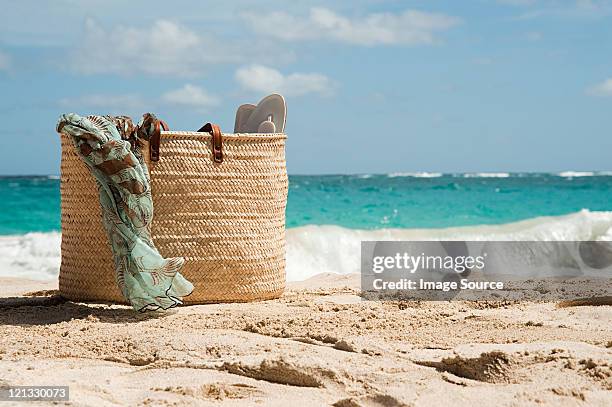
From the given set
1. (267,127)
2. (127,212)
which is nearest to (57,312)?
(127,212)

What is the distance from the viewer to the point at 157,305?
9.51 ft

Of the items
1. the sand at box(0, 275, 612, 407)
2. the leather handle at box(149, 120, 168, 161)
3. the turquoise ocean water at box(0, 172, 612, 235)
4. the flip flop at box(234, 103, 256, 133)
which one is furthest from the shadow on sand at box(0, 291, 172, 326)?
the turquoise ocean water at box(0, 172, 612, 235)

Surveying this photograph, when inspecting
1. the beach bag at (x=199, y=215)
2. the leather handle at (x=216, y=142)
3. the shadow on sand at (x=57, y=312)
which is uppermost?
the leather handle at (x=216, y=142)

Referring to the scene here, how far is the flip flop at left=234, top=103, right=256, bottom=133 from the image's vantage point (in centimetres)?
373

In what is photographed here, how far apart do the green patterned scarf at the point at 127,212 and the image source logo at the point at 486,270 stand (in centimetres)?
102

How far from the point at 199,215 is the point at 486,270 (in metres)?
2.29

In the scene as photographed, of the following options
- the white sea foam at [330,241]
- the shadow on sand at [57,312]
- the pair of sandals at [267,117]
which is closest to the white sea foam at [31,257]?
the white sea foam at [330,241]

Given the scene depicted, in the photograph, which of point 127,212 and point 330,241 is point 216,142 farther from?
point 330,241

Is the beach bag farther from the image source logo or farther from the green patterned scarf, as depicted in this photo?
the image source logo

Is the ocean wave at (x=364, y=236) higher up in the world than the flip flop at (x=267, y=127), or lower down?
lower down

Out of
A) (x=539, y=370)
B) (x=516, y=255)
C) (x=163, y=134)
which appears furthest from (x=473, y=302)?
(x=516, y=255)

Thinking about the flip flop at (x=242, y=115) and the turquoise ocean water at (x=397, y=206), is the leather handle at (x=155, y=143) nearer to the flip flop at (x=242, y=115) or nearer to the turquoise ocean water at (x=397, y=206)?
the flip flop at (x=242, y=115)

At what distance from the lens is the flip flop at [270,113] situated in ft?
11.5

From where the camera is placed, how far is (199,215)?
3.18 m
